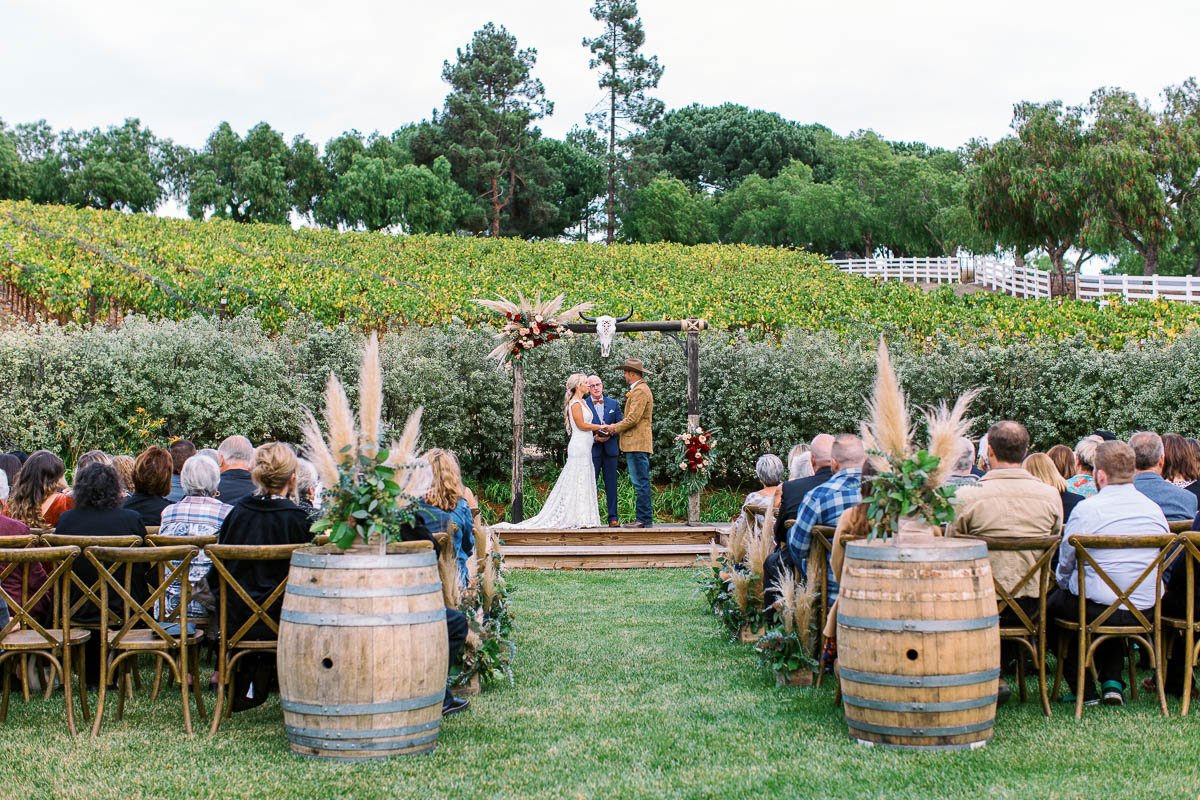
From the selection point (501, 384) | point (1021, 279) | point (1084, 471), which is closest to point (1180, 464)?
point (1084, 471)

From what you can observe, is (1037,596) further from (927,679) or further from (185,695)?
(185,695)

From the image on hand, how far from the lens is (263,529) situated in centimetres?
561

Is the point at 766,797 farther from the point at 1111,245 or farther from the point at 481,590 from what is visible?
the point at 1111,245

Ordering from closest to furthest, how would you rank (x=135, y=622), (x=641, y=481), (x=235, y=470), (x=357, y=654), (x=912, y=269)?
(x=357, y=654), (x=135, y=622), (x=235, y=470), (x=641, y=481), (x=912, y=269)

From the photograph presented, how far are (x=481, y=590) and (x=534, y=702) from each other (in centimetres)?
114

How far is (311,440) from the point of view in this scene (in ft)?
16.3

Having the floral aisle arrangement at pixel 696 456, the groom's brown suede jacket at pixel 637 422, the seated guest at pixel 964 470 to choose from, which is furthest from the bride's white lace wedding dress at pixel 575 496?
the seated guest at pixel 964 470

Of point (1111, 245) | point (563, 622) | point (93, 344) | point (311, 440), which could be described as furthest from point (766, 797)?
point (1111, 245)

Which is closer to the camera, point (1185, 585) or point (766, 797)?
point (766, 797)

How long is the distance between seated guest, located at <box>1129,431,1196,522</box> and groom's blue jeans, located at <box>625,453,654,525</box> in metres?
6.69

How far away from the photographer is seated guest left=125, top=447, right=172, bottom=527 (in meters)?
6.88

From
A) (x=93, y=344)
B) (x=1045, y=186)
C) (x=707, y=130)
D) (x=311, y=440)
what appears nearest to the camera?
(x=311, y=440)

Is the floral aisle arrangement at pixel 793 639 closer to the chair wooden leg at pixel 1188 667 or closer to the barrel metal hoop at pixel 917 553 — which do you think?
the barrel metal hoop at pixel 917 553

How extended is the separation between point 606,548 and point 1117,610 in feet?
22.8
